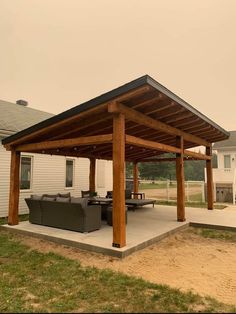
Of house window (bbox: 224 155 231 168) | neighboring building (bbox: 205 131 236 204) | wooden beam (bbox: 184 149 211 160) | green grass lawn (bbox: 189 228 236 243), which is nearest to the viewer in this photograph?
green grass lawn (bbox: 189 228 236 243)

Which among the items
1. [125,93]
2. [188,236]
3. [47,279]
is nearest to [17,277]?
[47,279]

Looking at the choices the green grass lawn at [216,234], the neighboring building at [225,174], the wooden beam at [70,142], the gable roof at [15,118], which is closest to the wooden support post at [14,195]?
the wooden beam at [70,142]

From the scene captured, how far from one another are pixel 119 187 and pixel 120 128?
134 centimetres

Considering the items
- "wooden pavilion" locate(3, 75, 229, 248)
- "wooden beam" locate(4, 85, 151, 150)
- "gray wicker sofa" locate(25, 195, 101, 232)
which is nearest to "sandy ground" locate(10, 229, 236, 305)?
"wooden pavilion" locate(3, 75, 229, 248)

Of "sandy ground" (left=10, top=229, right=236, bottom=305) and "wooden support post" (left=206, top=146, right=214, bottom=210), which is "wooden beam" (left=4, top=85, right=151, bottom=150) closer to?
"sandy ground" (left=10, top=229, right=236, bottom=305)

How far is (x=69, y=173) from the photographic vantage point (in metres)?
13.3

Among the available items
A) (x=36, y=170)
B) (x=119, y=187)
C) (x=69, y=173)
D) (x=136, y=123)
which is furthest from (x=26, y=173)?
(x=119, y=187)

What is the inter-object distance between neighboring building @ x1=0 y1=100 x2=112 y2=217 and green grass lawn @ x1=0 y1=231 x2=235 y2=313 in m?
A: 6.08

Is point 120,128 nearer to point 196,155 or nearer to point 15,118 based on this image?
point 196,155

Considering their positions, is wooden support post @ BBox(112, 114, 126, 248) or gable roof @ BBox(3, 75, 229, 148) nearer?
gable roof @ BBox(3, 75, 229, 148)

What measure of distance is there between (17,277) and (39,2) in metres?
11.6

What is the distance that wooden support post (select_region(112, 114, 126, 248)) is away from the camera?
542cm

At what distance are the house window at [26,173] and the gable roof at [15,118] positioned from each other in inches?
54.1

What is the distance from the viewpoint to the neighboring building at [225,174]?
53.6 feet
